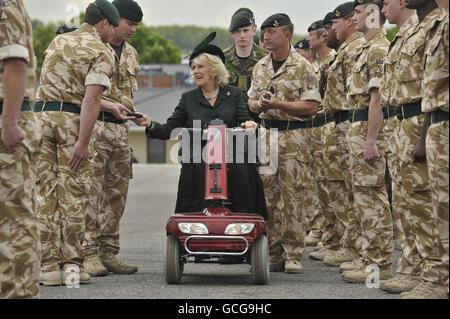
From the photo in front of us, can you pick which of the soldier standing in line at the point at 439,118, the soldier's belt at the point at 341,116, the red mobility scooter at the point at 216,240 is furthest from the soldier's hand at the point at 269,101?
the soldier standing in line at the point at 439,118

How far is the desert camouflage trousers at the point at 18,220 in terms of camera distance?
4.91 metres

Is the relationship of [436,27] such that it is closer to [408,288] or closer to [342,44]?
[408,288]

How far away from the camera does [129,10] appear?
27.2 feet

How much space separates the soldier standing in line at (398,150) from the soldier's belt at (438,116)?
917mm

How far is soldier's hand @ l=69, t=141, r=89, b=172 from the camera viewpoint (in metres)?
7.07

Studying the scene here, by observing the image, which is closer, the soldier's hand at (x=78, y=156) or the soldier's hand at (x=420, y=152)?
the soldier's hand at (x=420, y=152)

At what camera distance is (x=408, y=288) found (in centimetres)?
657

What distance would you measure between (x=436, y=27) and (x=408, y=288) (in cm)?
207

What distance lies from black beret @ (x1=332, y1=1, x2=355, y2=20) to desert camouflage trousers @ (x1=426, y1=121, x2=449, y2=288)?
3475 mm

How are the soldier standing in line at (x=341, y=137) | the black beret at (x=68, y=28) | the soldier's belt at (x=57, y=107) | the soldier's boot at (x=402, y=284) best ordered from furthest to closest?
the black beret at (x=68, y=28)
the soldier standing in line at (x=341, y=137)
the soldier's belt at (x=57, y=107)
the soldier's boot at (x=402, y=284)

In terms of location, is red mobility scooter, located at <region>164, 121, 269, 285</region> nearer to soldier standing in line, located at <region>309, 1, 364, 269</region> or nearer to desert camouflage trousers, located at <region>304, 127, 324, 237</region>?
soldier standing in line, located at <region>309, 1, 364, 269</region>

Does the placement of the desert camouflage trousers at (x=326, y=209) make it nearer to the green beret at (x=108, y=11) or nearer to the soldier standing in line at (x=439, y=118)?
the green beret at (x=108, y=11)

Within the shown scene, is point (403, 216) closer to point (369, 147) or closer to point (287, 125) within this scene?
point (369, 147)

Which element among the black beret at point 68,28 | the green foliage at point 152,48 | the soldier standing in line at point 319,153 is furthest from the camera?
the green foliage at point 152,48
